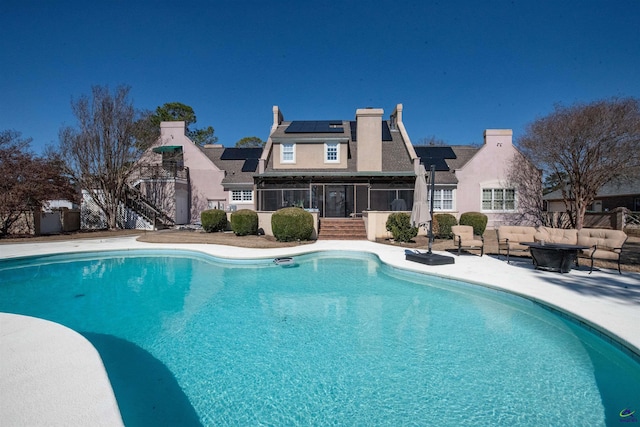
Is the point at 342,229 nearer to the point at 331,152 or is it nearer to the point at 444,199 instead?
the point at 331,152

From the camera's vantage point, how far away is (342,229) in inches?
754

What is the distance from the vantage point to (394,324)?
19.8ft

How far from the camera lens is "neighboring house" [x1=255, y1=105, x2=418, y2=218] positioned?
21719 millimetres

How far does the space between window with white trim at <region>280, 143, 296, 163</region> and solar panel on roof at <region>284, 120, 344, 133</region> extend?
1.38 metres

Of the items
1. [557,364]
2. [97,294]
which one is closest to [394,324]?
[557,364]

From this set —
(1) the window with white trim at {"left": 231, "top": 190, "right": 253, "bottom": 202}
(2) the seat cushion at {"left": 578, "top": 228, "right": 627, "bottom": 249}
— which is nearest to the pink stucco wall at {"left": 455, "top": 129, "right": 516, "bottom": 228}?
(2) the seat cushion at {"left": 578, "top": 228, "right": 627, "bottom": 249}

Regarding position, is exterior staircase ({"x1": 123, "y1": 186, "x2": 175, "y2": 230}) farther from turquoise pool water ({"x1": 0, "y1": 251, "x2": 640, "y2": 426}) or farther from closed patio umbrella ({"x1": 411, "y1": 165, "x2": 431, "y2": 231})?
closed patio umbrella ({"x1": 411, "y1": 165, "x2": 431, "y2": 231})

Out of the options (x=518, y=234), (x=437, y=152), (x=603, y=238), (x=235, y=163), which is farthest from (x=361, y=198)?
(x=603, y=238)

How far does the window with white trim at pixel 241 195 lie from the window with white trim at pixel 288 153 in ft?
20.5

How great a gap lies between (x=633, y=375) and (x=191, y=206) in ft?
97.3

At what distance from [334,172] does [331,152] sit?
1921 millimetres

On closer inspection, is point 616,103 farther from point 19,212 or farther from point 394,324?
point 19,212

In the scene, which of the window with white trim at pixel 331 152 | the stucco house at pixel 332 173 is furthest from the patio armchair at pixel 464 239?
the window with white trim at pixel 331 152

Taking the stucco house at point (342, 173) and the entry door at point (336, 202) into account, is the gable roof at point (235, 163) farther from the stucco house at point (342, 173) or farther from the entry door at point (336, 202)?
the entry door at point (336, 202)
